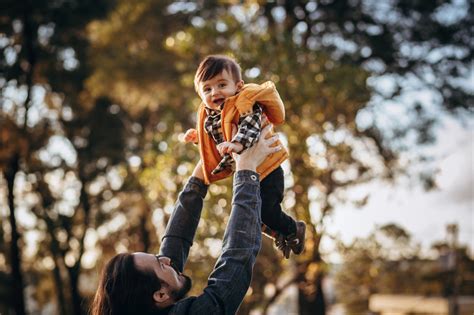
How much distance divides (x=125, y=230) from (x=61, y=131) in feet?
13.6

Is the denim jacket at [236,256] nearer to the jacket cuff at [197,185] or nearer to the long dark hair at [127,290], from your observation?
the long dark hair at [127,290]

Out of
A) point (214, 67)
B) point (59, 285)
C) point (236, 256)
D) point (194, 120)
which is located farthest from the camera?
point (59, 285)

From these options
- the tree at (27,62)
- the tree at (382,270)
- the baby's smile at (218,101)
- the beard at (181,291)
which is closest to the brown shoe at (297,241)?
the beard at (181,291)

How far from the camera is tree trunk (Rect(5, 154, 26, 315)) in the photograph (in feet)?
50.5

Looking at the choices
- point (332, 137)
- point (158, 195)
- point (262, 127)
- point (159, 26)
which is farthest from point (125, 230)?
point (262, 127)

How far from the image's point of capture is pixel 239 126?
250 cm

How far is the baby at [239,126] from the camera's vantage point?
254 cm

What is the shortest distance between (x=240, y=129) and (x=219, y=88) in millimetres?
270

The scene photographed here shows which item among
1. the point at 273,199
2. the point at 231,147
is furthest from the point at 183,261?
the point at 231,147

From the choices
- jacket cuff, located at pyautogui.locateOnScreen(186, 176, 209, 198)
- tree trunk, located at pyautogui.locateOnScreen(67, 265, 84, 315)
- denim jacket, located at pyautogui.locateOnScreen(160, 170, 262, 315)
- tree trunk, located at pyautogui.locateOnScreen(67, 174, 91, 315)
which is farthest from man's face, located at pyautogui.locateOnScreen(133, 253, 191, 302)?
tree trunk, located at pyautogui.locateOnScreen(67, 265, 84, 315)

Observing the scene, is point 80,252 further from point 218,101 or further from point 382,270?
point 218,101

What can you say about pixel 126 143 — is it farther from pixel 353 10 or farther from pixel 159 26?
pixel 353 10

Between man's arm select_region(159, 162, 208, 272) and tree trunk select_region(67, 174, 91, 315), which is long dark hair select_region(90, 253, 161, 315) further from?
tree trunk select_region(67, 174, 91, 315)

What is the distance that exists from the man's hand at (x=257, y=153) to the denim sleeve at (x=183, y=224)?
41 centimetres
